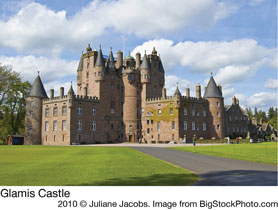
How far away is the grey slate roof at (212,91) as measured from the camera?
77250 mm

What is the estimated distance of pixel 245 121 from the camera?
314 feet

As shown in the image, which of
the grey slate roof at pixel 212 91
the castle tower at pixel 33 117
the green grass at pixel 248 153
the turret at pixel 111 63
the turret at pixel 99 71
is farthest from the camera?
the turret at pixel 111 63

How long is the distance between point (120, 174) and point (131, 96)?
63.5m

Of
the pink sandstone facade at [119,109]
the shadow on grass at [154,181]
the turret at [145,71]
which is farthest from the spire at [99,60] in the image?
the shadow on grass at [154,181]

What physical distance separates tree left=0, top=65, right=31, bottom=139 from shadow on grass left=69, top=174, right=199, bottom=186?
62.5m

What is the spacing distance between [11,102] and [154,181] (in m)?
71.2

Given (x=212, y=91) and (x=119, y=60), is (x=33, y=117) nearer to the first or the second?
(x=119, y=60)

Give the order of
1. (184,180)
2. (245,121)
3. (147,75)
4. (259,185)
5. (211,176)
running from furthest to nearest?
(245,121) → (147,75) → (211,176) → (184,180) → (259,185)

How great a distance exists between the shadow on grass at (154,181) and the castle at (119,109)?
5434cm

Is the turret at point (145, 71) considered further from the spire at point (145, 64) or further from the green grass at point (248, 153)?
the green grass at point (248, 153)

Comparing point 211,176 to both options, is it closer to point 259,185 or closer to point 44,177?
point 259,185

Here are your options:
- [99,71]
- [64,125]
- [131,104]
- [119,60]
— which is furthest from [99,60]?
[64,125]

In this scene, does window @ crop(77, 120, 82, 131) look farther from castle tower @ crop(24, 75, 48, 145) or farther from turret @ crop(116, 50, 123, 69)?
turret @ crop(116, 50, 123, 69)

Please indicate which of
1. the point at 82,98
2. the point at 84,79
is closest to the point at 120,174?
the point at 82,98
